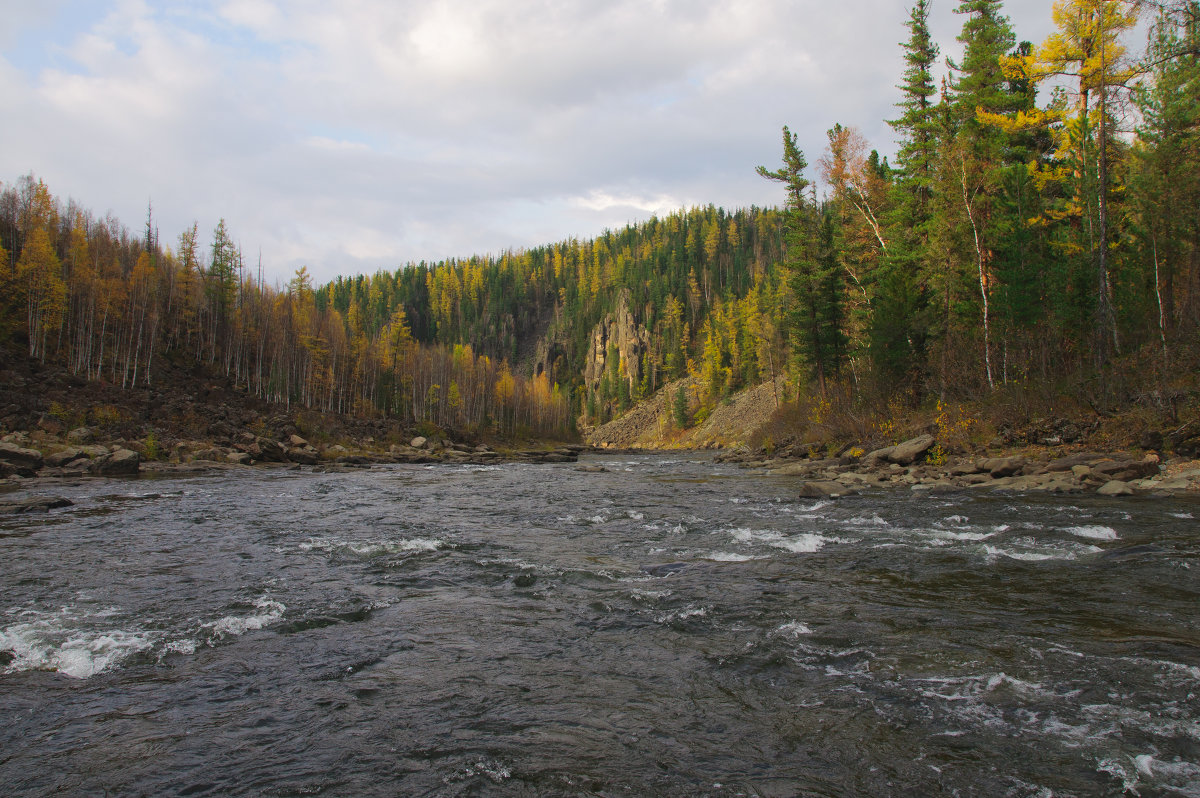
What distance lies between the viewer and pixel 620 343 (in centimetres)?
15125

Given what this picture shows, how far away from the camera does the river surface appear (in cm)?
400

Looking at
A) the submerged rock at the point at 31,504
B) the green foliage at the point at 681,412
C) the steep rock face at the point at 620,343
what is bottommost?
the submerged rock at the point at 31,504

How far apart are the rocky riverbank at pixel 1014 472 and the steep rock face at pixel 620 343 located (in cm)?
11613

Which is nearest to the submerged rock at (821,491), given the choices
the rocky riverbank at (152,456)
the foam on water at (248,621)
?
the foam on water at (248,621)

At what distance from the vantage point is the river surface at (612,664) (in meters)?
4.00

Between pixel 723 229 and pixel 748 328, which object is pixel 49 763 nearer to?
pixel 748 328

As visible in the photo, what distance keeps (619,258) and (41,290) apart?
138 m

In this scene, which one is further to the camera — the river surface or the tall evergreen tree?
the tall evergreen tree

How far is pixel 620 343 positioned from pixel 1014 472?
133521 millimetres

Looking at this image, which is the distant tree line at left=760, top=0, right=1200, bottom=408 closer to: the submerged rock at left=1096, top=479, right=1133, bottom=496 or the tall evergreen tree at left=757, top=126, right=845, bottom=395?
the tall evergreen tree at left=757, top=126, right=845, bottom=395

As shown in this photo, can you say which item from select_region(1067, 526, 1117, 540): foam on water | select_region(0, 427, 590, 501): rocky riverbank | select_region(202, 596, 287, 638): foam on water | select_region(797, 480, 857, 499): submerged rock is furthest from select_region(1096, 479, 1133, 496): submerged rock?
select_region(0, 427, 590, 501): rocky riverbank

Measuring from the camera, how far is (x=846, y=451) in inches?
1217

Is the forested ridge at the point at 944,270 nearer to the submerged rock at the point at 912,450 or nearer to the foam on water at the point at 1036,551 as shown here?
the submerged rock at the point at 912,450

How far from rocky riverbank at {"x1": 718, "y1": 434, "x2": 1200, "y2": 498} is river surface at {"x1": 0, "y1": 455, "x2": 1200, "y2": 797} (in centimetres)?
380
